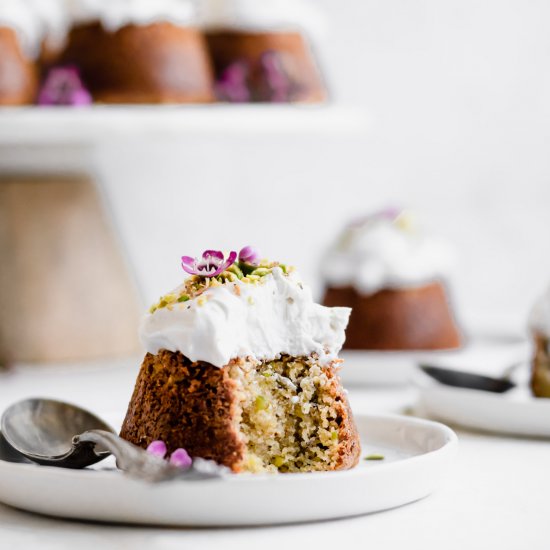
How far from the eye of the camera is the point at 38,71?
87.6 inches

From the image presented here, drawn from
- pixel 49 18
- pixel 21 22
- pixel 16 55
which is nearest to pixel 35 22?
pixel 49 18

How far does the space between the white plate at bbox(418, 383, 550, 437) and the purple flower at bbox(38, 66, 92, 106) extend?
31.2 inches

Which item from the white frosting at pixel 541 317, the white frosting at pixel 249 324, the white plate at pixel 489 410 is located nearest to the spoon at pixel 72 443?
the white frosting at pixel 249 324

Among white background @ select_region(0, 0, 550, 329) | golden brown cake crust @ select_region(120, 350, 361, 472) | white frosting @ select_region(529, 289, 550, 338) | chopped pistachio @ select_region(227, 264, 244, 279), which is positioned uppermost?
white background @ select_region(0, 0, 550, 329)

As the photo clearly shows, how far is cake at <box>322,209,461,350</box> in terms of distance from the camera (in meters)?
2.16

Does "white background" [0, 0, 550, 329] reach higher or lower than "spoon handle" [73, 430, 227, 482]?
higher

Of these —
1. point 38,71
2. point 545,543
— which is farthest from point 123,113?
point 545,543

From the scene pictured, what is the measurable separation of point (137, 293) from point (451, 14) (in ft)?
3.46

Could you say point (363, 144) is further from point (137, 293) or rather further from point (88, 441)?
point (88, 441)

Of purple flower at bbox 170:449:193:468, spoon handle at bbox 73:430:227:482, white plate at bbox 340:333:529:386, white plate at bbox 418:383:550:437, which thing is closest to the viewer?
spoon handle at bbox 73:430:227:482

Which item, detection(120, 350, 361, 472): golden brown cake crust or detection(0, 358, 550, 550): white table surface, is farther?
detection(120, 350, 361, 472): golden brown cake crust

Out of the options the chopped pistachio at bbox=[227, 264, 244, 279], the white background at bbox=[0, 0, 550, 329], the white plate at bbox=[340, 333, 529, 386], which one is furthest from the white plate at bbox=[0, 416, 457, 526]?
the white background at bbox=[0, 0, 550, 329]

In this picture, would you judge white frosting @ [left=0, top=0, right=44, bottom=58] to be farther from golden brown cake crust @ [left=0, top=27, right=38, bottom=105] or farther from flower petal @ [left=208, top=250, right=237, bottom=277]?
flower petal @ [left=208, top=250, right=237, bottom=277]

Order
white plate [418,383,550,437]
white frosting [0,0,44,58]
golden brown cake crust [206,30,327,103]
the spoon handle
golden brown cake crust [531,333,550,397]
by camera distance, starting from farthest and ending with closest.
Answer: golden brown cake crust [206,30,327,103], white frosting [0,0,44,58], golden brown cake crust [531,333,550,397], white plate [418,383,550,437], the spoon handle
